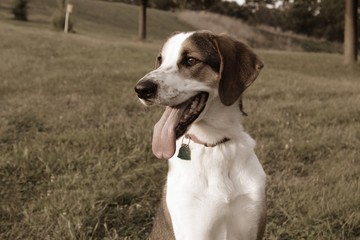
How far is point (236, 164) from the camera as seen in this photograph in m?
3.08

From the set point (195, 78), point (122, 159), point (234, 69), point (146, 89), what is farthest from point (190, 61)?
point (122, 159)

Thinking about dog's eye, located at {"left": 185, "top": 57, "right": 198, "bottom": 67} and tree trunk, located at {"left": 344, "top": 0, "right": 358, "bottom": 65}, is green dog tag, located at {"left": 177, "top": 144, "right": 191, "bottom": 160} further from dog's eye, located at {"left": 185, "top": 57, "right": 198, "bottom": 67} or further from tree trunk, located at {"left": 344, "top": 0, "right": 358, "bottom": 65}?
tree trunk, located at {"left": 344, "top": 0, "right": 358, "bottom": 65}

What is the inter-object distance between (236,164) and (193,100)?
495 millimetres

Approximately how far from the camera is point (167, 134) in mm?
2980

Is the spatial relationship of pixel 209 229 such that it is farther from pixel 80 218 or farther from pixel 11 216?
pixel 11 216

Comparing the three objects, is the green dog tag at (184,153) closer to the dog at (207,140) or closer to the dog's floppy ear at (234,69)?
the dog at (207,140)

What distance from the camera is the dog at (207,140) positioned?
117 inches

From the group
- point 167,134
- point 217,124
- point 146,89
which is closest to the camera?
point 146,89

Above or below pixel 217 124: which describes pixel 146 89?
above

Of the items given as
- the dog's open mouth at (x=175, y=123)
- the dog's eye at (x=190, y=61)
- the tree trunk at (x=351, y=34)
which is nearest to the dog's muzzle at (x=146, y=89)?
the dog's open mouth at (x=175, y=123)

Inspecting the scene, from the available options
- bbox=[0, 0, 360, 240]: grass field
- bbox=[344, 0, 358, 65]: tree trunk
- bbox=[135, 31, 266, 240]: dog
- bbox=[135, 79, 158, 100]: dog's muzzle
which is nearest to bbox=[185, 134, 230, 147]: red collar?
bbox=[135, 31, 266, 240]: dog

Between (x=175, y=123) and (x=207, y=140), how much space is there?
28 centimetres

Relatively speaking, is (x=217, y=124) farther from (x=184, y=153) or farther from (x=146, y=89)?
(x=146, y=89)

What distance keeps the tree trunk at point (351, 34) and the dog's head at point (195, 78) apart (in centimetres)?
1541
